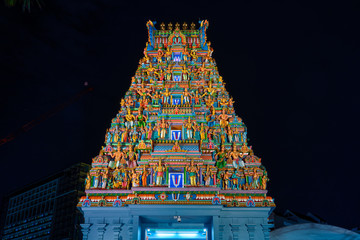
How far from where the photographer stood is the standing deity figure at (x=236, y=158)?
87.8 feet

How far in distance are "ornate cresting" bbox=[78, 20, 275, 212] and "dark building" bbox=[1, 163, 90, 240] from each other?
1668 inches

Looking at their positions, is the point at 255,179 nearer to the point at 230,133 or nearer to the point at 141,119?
the point at 230,133

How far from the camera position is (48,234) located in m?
72.2

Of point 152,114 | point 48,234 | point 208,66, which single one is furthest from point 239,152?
point 48,234

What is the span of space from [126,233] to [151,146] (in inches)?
270

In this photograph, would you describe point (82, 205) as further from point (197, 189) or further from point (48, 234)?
point (48, 234)

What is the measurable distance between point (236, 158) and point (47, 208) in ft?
208

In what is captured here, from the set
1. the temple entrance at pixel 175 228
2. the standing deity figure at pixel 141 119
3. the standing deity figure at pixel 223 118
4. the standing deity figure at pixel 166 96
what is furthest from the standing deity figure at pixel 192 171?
the standing deity figure at pixel 166 96

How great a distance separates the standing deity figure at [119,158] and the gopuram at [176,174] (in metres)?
0.08

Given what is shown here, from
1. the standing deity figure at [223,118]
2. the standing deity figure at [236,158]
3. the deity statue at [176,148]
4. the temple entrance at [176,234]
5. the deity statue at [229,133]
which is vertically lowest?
the temple entrance at [176,234]

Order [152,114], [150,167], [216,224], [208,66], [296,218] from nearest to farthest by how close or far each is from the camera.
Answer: [216,224], [150,167], [152,114], [208,66], [296,218]

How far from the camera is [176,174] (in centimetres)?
2597

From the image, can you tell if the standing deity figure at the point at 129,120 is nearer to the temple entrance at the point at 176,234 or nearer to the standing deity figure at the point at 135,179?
the standing deity figure at the point at 135,179

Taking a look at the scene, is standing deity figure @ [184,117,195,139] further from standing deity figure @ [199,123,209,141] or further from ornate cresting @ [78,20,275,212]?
standing deity figure @ [199,123,209,141]
